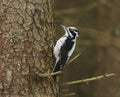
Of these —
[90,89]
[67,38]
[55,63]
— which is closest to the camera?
[55,63]

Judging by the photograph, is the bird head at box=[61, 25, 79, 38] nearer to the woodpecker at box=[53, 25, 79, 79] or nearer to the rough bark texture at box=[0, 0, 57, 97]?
the woodpecker at box=[53, 25, 79, 79]

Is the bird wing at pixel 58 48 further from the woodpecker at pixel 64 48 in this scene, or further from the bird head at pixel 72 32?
the bird head at pixel 72 32

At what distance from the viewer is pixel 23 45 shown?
15.9 feet

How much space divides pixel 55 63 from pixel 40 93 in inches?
16.2

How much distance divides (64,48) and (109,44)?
5.76m

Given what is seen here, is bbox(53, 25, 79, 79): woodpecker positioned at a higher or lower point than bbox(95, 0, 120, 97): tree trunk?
higher

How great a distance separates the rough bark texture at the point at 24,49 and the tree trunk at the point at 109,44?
20.4 ft

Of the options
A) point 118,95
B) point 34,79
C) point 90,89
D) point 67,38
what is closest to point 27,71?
point 34,79

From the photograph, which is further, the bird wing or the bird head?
the bird head

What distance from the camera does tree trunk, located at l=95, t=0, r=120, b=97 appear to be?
36.5 feet

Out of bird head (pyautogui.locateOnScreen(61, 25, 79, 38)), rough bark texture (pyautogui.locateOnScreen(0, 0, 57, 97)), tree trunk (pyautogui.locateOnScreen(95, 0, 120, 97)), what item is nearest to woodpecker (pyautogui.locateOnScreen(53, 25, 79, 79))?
bird head (pyautogui.locateOnScreen(61, 25, 79, 38))

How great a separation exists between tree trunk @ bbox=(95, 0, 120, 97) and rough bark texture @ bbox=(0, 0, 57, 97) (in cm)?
622

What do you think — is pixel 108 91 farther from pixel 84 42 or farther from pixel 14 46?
pixel 14 46

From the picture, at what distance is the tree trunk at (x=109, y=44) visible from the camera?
11133 millimetres
